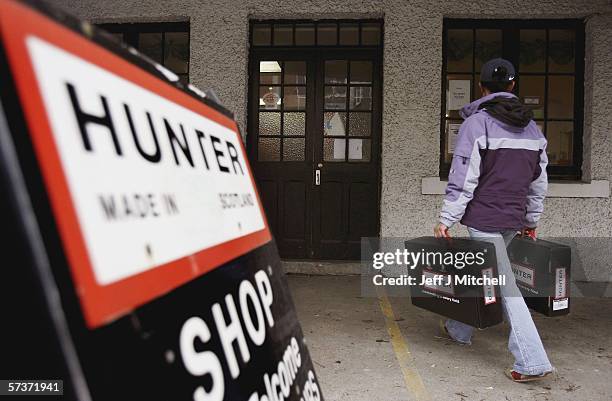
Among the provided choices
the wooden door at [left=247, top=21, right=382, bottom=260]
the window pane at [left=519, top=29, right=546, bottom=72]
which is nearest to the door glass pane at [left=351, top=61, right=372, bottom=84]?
the wooden door at [left=247, top=21, right=382, bottom=260]

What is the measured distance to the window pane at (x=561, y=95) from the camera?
19.3 ft

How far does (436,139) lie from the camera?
5629 mm

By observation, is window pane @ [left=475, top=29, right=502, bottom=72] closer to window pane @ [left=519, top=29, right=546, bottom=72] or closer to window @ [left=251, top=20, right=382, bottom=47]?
window pane @ [left=519, top=29, right=546, bottom=72]

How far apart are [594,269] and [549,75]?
2.32 m

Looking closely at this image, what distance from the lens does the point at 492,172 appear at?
3053 mm

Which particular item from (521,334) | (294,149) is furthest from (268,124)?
(521,334)

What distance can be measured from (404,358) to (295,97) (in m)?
3.81

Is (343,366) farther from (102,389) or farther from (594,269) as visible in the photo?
(594,269)

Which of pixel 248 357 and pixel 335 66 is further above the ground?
pixel 335 66

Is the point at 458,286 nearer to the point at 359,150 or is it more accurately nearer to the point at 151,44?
the point at 359,150

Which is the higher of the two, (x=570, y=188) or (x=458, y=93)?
(x=458, y=93)

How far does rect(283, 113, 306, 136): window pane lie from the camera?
6.24m

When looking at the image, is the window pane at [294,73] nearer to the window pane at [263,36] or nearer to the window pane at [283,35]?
the window pane at [283,35]

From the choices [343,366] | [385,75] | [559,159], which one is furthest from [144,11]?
[559,159]
